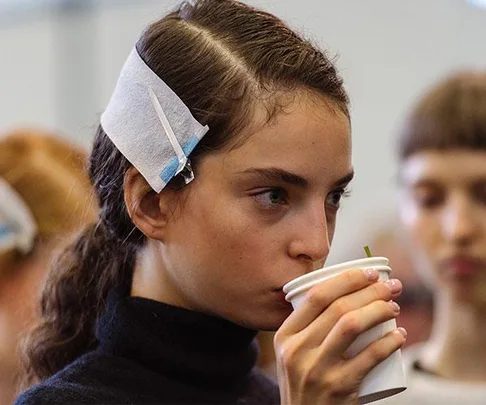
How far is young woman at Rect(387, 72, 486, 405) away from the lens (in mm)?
2326

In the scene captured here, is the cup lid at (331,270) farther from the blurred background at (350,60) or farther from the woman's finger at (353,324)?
the blurred background at (350,60)

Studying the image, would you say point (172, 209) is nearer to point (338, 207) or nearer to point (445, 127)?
point (338, 207)

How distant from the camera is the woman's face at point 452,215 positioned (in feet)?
7.60

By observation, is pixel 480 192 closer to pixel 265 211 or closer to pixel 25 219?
pixel 25 219

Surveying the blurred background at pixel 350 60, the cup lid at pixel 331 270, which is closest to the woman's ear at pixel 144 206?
the cup lid at pixel 331 270

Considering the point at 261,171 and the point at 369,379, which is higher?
the point at 261,171

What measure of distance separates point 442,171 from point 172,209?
1.16 metres

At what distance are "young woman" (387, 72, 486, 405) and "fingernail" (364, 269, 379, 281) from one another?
1153 mm

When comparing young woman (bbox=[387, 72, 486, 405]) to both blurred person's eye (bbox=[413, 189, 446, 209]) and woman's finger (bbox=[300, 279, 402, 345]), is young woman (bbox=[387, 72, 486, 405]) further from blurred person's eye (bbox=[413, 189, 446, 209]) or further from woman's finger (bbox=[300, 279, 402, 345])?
woman's finger (bbox=[300, 279, 402, 345])

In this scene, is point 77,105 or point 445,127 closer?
point 445,127

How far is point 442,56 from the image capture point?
156 inches

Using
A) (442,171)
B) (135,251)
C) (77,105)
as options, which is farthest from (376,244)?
(135,251)

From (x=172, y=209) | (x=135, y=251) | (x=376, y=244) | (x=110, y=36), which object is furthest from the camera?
(x=110, y=36)

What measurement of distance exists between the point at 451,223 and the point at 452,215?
19 mm
